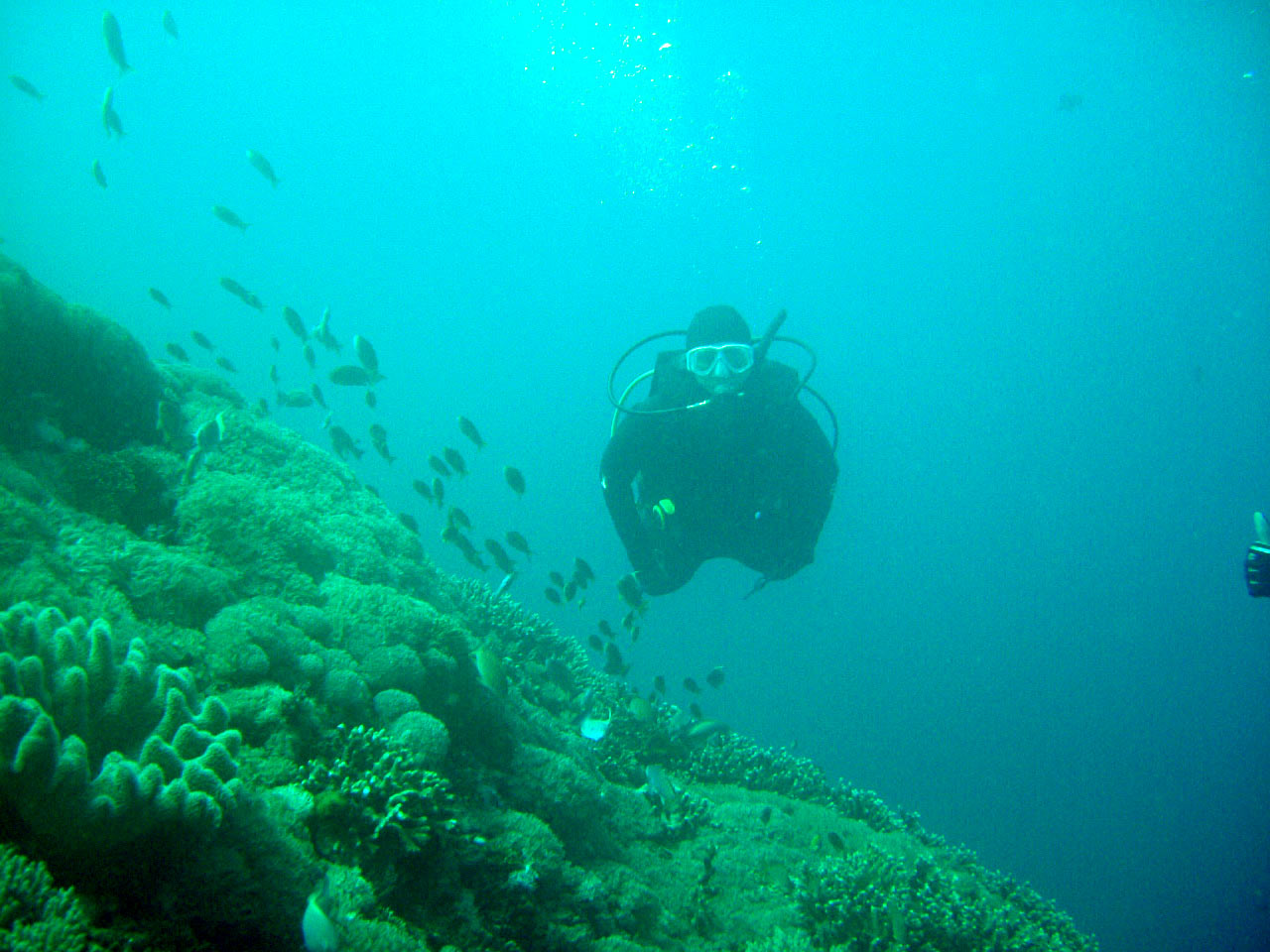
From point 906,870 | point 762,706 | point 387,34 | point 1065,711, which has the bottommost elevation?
point 906,870

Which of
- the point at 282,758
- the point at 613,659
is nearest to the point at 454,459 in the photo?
the point at 613,659

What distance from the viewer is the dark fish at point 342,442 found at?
7999 mm

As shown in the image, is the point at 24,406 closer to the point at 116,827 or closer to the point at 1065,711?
the point at 116,827

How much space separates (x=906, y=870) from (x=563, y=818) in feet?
11.3

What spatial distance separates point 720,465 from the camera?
25.2ft

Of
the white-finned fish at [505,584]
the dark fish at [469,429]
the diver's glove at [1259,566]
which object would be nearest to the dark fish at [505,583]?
the white-finned fish at [505,584]

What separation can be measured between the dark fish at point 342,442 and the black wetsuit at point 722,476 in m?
3.66

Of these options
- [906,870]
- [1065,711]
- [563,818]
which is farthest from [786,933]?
[1065,711]

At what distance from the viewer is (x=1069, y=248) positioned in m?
72.6

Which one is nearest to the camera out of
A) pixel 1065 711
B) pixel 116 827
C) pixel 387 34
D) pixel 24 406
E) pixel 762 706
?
pixel 116 827

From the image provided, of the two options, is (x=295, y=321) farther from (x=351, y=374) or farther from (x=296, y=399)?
(x=351, y=374)

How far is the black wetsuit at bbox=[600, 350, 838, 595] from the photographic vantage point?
24.8 feet

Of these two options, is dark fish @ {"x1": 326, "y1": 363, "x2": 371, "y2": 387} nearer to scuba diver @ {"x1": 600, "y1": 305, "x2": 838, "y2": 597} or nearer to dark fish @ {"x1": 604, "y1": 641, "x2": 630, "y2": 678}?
scuba diver @ {"x1": 600, "y1": 305, "x2": 838, "y2": 597}

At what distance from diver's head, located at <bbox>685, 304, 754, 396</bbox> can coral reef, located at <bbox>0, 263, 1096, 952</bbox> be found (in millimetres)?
4239
